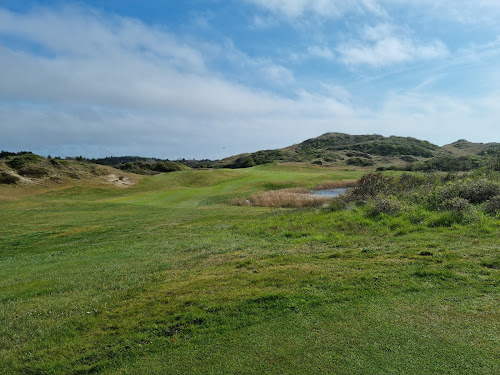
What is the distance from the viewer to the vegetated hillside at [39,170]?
4391 cm

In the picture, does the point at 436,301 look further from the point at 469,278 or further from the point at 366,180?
the point at 366,180

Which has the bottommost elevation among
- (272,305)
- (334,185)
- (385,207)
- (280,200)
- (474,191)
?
(280,200)

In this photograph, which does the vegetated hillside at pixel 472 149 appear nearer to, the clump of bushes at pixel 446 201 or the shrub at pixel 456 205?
the clump of bushes at pixel 446 201

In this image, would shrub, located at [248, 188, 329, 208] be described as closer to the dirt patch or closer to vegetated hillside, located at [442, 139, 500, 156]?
the dirt patch

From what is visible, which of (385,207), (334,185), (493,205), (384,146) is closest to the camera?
(493,205)

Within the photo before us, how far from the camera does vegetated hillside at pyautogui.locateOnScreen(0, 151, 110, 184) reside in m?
43.9

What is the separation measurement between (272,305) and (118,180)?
5077cm

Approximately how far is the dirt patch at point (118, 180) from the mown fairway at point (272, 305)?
131ft

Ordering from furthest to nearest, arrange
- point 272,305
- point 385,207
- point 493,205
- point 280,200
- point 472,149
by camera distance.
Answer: point 472,149, point 280,200, point 385,207, point 493,205, point 272,305

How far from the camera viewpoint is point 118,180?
50969 mm

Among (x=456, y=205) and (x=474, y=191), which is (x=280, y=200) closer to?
(x=474, y=191)

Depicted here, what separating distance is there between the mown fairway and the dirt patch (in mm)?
39938

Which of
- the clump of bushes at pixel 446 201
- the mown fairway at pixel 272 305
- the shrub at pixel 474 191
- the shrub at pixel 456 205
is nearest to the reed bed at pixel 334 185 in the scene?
the clump of bushes at pixel 446 201

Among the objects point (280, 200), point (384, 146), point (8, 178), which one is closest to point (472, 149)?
point (384, 146)
